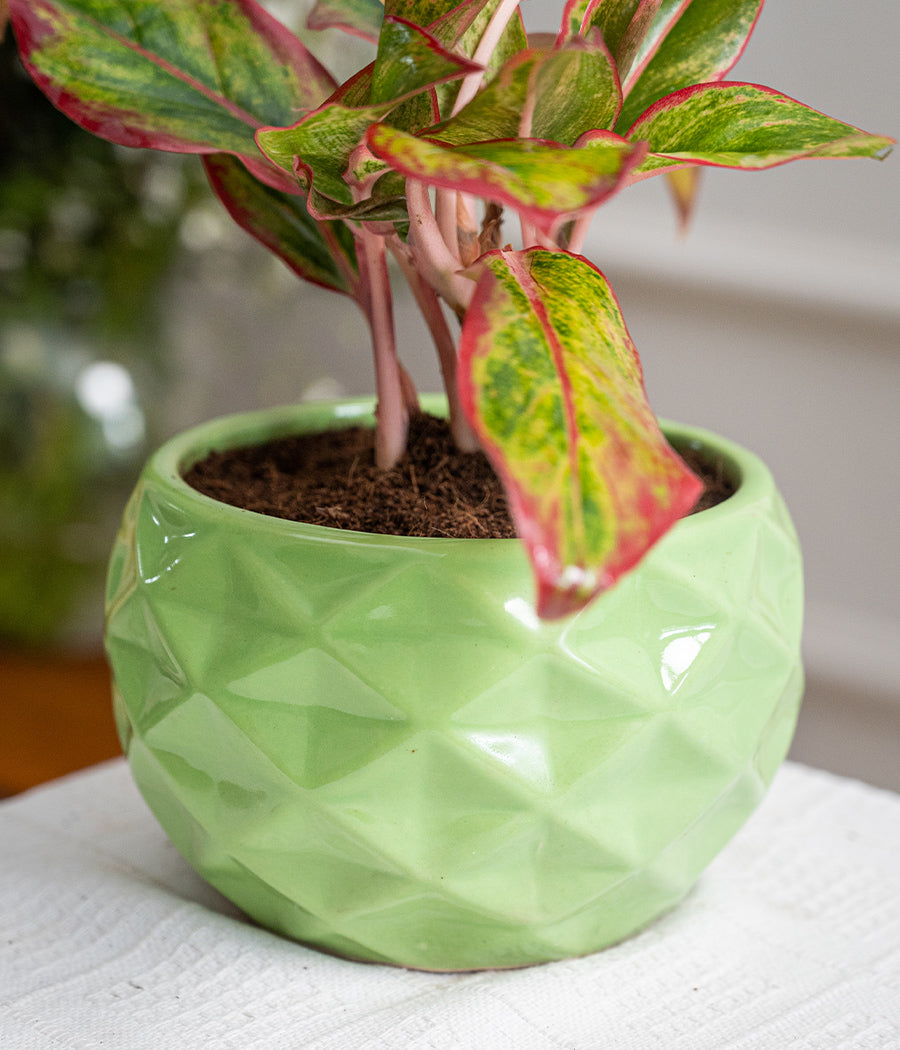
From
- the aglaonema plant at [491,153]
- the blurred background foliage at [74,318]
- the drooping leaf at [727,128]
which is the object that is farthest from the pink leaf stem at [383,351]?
the blurred background foliage at [74,318]

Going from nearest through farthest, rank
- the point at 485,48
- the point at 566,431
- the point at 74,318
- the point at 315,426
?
1. the point at 566,431
2. the point at 485,48
3. the point at 315,426
4. the point at 74,318

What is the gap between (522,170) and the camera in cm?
26

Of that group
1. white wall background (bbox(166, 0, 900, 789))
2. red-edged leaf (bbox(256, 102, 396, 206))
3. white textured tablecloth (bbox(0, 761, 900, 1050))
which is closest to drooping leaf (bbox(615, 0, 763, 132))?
red-edged leaf (bbox(256, 102, 396, 206))

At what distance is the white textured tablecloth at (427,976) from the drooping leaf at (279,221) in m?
0.26

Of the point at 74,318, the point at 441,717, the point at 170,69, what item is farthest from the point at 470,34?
the point at 74,318

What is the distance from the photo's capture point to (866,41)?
2.94 feet

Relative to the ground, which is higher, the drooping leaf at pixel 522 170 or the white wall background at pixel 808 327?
the drooping leaf at pixel 522 170

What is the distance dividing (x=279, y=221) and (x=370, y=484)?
Result: 133 mm

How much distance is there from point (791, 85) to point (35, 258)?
2.18 feet

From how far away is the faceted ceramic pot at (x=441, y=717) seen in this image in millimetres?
328

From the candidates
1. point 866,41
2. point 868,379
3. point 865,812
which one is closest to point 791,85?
point 866,41

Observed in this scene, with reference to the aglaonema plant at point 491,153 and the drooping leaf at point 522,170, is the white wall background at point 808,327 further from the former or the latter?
the drooping leaf at point 522,170

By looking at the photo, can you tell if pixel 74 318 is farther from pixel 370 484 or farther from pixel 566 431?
pixel 566 431

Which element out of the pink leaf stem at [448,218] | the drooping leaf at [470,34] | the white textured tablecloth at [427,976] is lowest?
the white textured tablecloth at [427,976]
